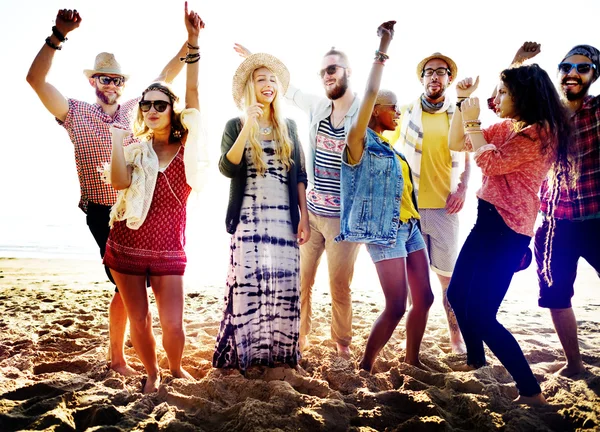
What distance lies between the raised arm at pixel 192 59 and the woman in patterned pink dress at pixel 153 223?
0.5 inches

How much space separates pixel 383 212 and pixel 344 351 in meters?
1.36

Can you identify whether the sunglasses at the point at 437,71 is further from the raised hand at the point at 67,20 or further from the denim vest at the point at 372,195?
the raised hand at the point at 67,20

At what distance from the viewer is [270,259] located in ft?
10.8

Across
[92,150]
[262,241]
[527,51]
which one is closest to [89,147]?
[92,150]

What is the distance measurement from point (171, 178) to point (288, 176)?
0.86 m

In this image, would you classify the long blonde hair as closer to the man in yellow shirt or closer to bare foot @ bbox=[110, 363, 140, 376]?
the man in yellow shirt

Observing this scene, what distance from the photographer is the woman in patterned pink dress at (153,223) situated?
2.89m

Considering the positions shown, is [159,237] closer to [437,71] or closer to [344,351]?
[344,351]

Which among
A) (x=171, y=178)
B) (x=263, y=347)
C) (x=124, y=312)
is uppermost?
(x=171, y=178)

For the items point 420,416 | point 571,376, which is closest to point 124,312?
point 420,416

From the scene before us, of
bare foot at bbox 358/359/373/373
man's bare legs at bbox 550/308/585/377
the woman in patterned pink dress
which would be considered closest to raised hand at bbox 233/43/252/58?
the woman in patterned pink dress

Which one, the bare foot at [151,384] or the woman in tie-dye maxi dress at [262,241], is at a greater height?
the woman in tie-dye maxi dress at [262,241]

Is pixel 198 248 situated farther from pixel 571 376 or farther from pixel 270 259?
pixel 571 376

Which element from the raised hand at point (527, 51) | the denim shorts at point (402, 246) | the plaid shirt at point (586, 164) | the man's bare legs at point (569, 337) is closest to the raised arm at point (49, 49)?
the denim shorts at point (402, 246)
